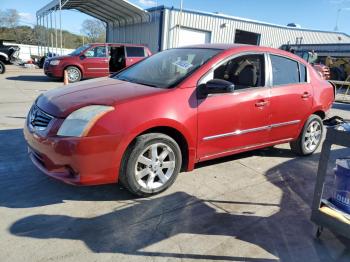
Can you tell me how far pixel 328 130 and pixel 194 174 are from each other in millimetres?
1918

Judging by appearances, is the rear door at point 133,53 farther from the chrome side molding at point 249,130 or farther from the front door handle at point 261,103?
the front door handle at point 261,103

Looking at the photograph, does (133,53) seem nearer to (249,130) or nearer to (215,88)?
(249,130)

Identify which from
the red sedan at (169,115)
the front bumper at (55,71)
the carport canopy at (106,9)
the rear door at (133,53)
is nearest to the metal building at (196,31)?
the carport canopy at (106,9)

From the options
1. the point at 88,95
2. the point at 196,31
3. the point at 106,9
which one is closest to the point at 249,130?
the point at 88,95

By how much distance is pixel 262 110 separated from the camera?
4.30 meters

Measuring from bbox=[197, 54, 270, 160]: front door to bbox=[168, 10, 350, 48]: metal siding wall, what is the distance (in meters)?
17.1

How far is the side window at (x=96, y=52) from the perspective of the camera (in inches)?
543

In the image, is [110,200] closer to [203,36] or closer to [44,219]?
[44,219]

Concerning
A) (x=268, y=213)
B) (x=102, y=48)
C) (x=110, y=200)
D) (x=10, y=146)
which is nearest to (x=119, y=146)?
(x=110, y=200)

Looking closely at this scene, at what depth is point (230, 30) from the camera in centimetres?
2370

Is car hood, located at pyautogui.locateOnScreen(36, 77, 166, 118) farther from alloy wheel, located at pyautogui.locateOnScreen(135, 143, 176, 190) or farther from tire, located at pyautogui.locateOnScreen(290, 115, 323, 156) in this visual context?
tire, located at pyautogui.locateOnScreen(290, 115, 323, 156)

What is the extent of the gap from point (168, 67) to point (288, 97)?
1734 millimetres

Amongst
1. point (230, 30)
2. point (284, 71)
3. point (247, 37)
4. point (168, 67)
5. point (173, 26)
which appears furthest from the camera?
point (247, 37)

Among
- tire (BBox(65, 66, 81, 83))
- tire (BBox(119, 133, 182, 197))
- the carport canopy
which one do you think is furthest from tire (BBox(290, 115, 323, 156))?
the carport canopy
